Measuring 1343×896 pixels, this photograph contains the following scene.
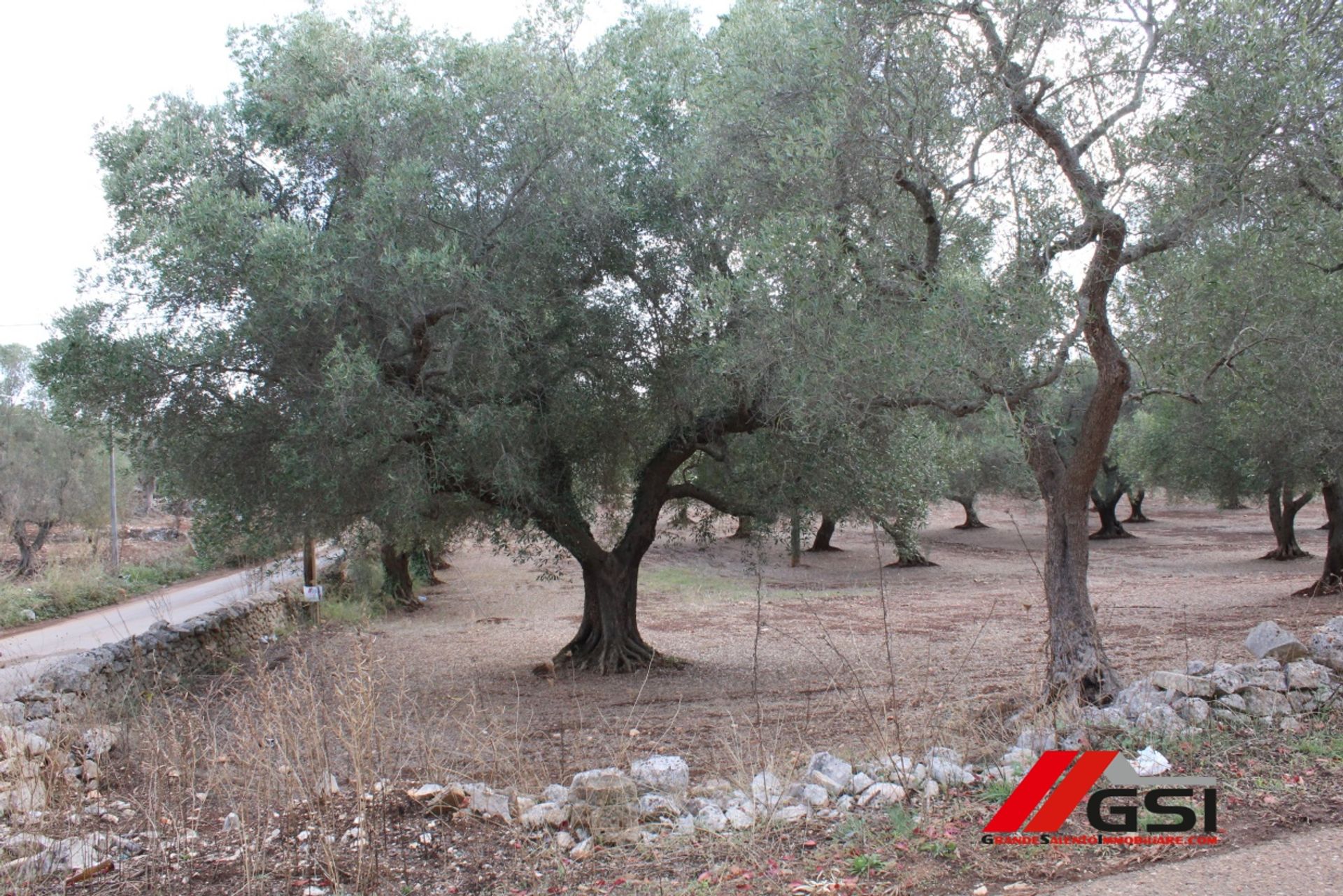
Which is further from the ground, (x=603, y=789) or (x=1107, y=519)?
(x=603, y=789)

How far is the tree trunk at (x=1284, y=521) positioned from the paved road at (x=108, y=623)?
26635 millimetres

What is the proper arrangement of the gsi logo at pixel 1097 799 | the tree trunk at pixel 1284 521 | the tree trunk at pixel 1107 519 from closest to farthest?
the gsi logo at pixel 1097 799 → the tree trunk at pixel 1284 521 → the tree trunk at pixel 1107 519

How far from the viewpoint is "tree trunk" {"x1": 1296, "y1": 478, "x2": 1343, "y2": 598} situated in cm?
2027

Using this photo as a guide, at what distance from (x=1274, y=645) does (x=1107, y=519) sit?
36.4 meters

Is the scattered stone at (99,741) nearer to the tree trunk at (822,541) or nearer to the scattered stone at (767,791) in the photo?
the scattered stone at (767,791)

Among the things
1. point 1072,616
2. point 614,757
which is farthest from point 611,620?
point 1072,616

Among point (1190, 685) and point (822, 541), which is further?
point (822, 541)

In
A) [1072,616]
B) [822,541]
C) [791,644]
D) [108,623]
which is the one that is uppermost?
[1072,616]

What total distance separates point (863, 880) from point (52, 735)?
280 inches

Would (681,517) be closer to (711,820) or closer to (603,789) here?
(603,789)

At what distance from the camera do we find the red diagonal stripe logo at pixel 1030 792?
4.72 metres

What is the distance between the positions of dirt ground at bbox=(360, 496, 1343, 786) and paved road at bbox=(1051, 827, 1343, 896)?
1.55 metres

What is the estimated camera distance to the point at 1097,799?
15.6 ft

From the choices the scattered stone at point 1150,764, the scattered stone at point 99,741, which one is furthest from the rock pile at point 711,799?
the scattered stone at point 99,741
